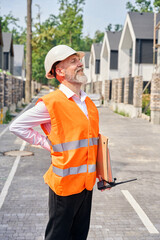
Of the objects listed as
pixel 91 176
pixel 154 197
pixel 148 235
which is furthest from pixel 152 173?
pixel 91 176

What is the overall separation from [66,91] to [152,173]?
5.88 meters

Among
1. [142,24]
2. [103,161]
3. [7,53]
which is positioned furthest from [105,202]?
[7,53]

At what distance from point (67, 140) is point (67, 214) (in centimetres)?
63

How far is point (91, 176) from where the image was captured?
10.9 feet

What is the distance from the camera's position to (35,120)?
3.28m

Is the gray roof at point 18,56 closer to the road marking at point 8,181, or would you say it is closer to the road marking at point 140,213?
the road marking at point 8,181

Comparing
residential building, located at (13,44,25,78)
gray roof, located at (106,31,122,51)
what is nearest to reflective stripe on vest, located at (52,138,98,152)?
gray roof, located at (106,31,122,51)

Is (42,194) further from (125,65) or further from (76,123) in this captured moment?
(125,65)

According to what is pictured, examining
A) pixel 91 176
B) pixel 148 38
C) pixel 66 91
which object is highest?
pixel 148 38

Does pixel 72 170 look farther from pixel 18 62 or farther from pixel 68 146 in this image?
pixel 18 62

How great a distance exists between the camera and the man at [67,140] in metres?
3.20

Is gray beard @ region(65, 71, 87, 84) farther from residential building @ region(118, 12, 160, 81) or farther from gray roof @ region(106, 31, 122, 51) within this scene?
gray roof @ region(106, 31, 122, 51)

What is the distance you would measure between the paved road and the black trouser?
1.60m

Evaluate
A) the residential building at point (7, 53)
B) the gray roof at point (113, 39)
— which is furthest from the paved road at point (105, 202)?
the residential building at point (7, 53)
